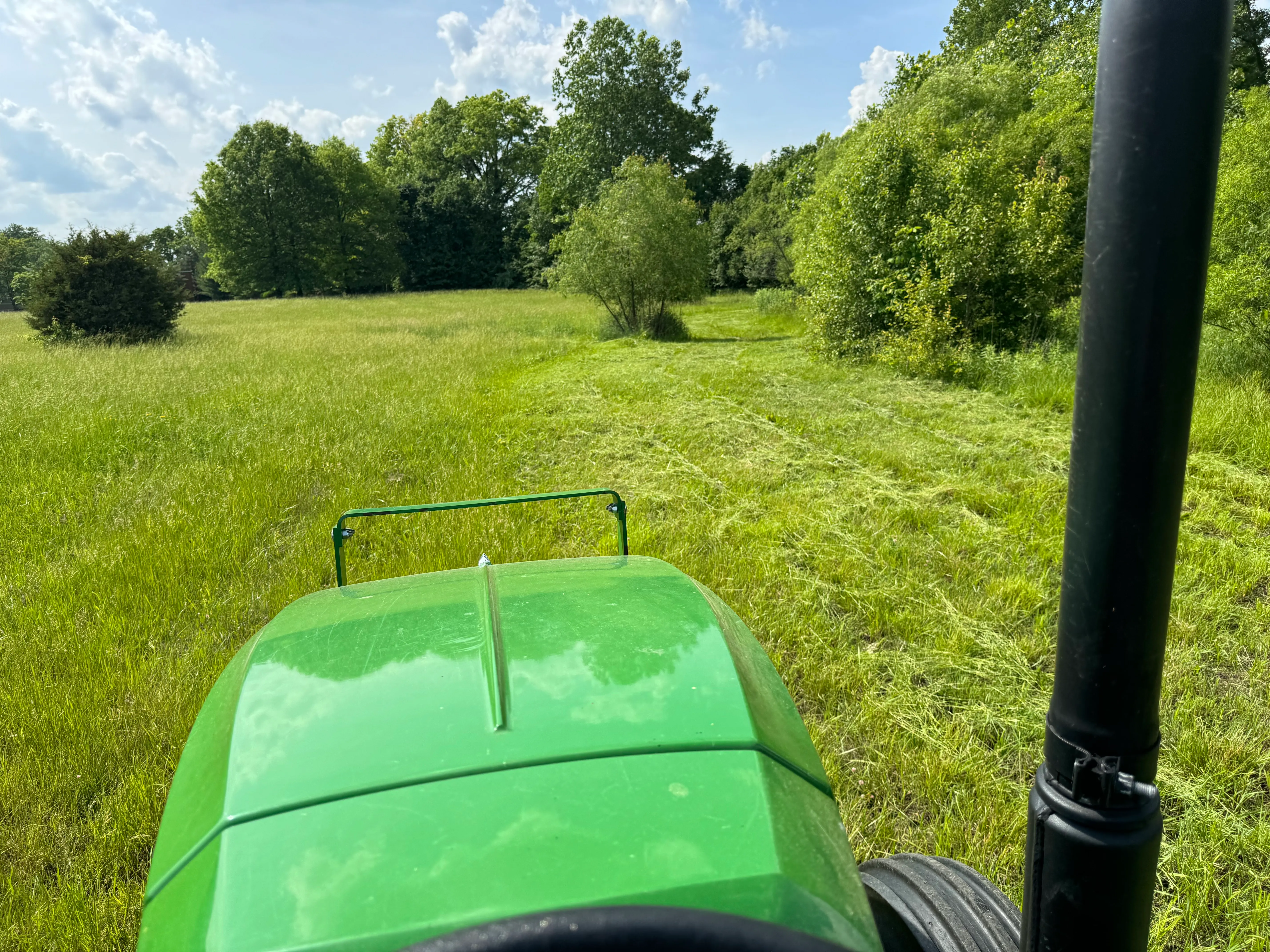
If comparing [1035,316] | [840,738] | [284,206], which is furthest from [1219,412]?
[284,206]

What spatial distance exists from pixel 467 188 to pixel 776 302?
33905 millimetres

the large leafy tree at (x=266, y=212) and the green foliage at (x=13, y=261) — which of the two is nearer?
the large leafy tree at (x=266, y=212)

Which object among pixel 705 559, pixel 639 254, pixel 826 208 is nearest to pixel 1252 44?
pixel 826 208

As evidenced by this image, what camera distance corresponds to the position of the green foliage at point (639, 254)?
1959cm

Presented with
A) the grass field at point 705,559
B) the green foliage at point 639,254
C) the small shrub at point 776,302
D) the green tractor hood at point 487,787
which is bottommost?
the grass field at point 705,559

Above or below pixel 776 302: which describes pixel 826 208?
above

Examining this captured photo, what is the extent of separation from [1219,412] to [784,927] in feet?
29.8

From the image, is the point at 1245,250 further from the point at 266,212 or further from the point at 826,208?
the point at 266,212

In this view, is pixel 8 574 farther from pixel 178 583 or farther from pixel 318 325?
pixel 318 325

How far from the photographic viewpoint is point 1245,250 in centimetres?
888

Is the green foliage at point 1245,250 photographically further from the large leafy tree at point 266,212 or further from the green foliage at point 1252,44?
the large leafy tree at point 266,212

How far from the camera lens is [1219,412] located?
777 cm

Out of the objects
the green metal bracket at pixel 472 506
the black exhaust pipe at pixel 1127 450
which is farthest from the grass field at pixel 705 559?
the black exhaust pipe at pixel 1127 450

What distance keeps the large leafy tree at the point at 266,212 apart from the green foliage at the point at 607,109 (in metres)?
15.4
